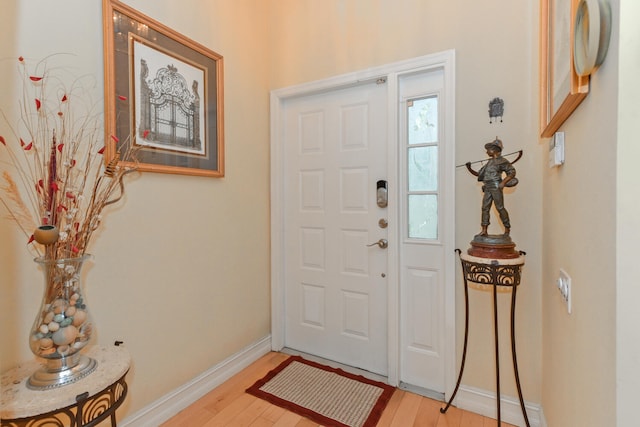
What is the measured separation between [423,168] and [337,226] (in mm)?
734

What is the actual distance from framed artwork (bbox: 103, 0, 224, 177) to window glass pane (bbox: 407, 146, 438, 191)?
126cm

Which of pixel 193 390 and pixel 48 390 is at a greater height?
pixel 48 390

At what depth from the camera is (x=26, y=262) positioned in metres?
1.26

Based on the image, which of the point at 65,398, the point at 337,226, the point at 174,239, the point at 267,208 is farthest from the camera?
the point at 267,208

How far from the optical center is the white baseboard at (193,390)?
167 cm

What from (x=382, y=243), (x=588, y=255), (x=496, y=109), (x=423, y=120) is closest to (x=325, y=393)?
(x=382, y=243)

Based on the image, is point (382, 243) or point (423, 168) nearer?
point (423, 168)

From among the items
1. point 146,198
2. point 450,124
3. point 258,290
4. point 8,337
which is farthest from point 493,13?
point 8,337

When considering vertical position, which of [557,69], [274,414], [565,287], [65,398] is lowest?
[274,414]

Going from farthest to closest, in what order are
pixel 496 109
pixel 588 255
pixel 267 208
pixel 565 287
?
1. pixel 267 208
2. pixel 496 109
3. pixel 565 287
4. pixel 588 255

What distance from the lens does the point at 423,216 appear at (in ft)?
6.56

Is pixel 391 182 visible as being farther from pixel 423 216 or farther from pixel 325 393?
pixel 325 393

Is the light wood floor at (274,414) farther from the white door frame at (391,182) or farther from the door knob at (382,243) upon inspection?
the door knob at (382,243)

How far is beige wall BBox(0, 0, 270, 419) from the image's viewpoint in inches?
49.4
